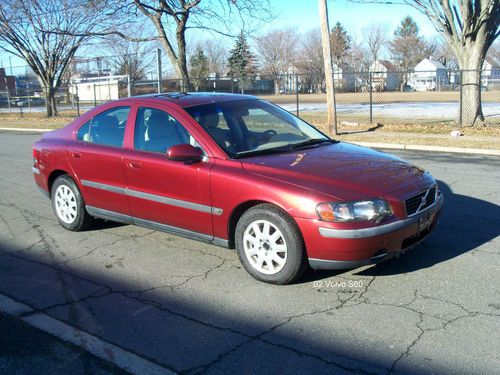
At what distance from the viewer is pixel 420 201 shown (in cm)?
436

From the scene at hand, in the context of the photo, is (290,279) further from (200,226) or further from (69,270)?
(69,270)

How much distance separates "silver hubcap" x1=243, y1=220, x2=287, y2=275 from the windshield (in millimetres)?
762

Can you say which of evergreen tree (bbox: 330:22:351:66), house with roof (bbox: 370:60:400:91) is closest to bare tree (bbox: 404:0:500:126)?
house with roof (bbox: 370:60:400:91)

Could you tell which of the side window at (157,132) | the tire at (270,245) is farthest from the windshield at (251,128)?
the tire at (270,245)

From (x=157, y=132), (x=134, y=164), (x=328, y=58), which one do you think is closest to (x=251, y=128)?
(x=157, y=132)

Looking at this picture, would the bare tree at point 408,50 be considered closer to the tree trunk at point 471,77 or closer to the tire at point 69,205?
the tree trunk at point 471,77

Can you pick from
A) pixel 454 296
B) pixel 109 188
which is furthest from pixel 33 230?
pixel 454 296

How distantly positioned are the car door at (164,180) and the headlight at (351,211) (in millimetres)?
1081

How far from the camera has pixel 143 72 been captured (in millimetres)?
59469

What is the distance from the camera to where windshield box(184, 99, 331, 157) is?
4871 mm

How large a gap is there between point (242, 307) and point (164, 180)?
157cm

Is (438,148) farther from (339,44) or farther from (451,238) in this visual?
(339,44)

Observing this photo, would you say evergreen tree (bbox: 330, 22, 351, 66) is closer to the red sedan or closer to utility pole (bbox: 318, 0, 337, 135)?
utility pole (bbox: 318, 0, 337, 135)

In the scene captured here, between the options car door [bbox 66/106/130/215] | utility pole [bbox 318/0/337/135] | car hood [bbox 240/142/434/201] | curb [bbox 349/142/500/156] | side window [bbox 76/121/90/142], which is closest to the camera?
car hood [bbox 240/142/434/201]
